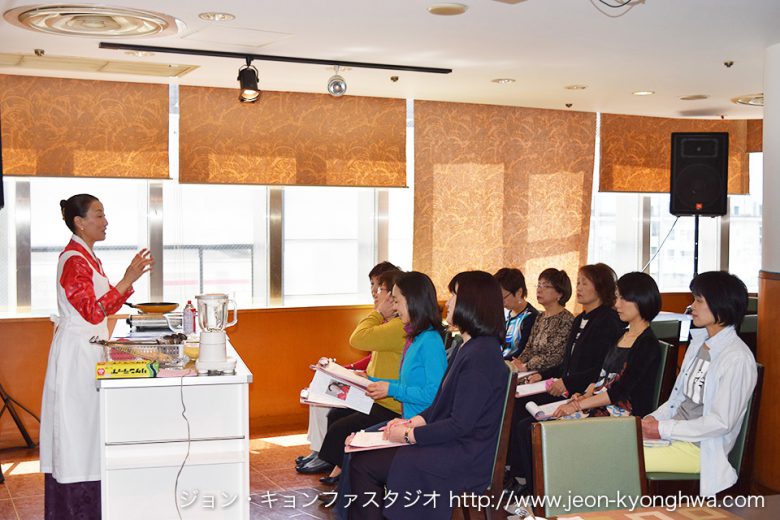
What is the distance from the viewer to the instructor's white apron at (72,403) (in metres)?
3.79

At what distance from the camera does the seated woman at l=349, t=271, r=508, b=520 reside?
3.10 metres

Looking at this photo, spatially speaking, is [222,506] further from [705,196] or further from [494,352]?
[705,196]

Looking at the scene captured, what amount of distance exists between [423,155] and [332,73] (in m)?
1.47

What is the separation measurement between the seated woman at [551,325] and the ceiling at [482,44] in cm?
138

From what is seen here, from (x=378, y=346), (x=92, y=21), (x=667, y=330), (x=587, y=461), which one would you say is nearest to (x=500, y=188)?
(x=667, y=330)

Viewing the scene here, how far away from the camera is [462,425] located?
3.09 meters

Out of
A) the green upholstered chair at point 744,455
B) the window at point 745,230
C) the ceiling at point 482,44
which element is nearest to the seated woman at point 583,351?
the green upholstered chair at point 744,455

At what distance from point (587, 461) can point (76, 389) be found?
241cm

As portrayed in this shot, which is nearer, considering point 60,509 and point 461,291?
point 461,291

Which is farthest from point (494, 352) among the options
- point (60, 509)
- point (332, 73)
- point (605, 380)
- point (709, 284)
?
point (332, 73)

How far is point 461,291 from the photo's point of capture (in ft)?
10.7

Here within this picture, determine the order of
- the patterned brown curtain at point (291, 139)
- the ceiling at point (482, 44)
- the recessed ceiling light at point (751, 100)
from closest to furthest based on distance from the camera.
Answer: the ceiling at point (482, 44)
the patterned brown curtain at point (291, 139)
the recessed ceiling light at point (751, 100)

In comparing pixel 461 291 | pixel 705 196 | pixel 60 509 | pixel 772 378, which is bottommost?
pixel 60 509

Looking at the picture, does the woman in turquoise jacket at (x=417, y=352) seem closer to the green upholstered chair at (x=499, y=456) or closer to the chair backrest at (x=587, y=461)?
the green upholstered chair at (x=499, y=456)
